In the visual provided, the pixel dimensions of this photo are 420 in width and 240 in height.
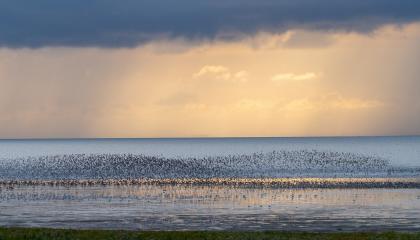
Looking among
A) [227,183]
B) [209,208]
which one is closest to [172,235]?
[209,208]

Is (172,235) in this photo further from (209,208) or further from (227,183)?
(227,183)

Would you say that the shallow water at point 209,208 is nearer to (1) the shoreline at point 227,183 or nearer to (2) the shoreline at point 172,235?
(1) the shoreline at point 227,183

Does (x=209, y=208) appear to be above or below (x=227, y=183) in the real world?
below

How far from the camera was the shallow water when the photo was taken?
1854 inches

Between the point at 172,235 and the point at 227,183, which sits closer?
the point at 172,235

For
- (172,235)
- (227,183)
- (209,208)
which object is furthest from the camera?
(227,183)

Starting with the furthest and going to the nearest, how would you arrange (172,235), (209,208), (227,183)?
(227,183) < (209,208) < (172,235)

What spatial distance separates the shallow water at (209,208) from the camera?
4709cm

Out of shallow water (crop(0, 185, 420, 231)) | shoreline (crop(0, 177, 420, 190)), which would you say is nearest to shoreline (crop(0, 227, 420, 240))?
shallow water (crop(0, 185, 420, 231))

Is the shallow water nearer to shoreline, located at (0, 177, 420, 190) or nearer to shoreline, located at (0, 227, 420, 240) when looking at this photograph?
shoreline, located at (0, 177, 420, 190)

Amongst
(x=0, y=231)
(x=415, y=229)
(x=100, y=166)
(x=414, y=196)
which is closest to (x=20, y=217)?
(x=0, y=231)

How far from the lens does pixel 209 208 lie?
57344mm

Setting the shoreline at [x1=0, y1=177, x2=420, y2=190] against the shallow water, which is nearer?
the shallow water

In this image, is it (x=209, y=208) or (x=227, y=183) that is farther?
(x=227, y=183)
